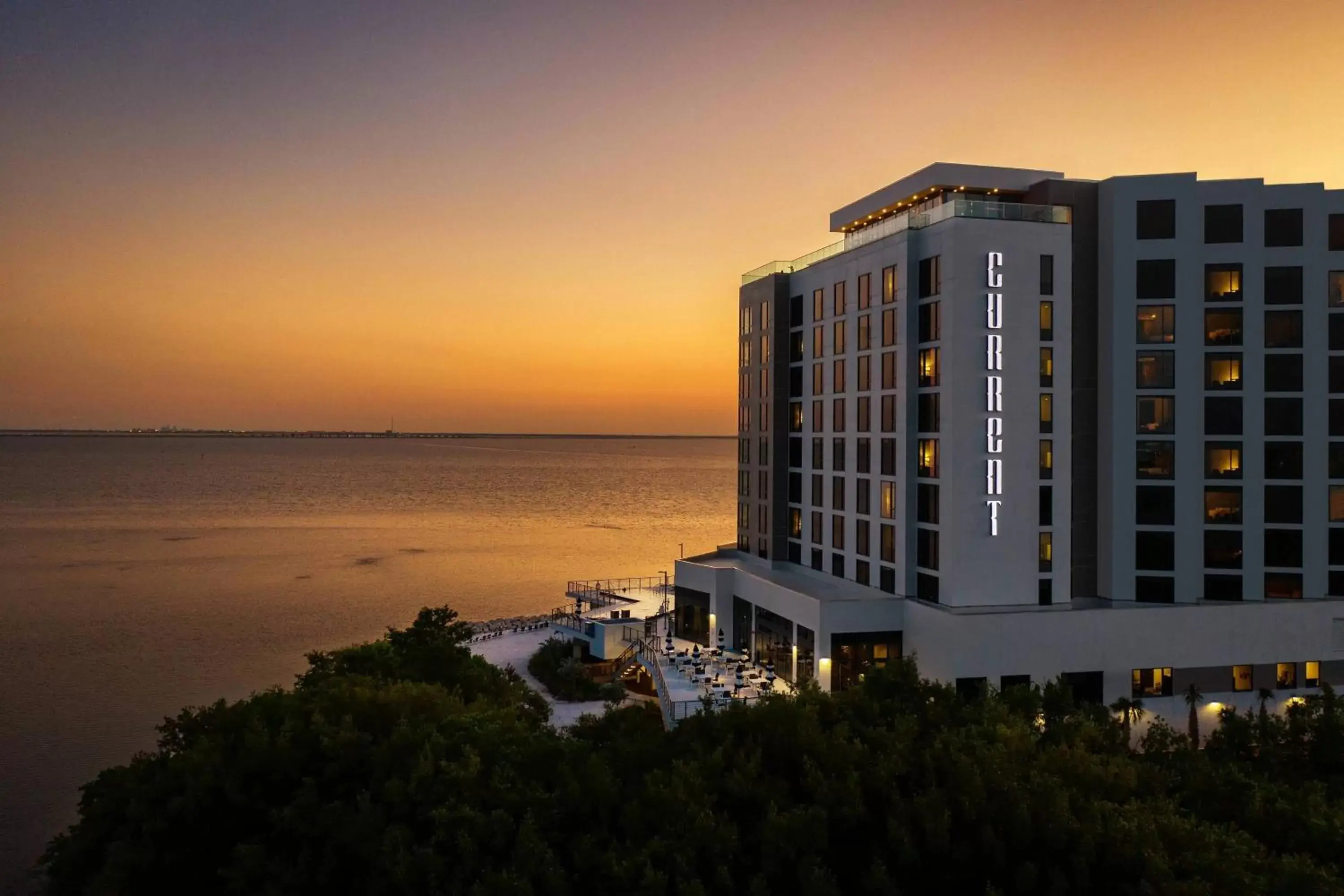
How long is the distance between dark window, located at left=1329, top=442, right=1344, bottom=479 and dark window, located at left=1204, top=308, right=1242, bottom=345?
7294 millimetres

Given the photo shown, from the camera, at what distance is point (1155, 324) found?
4638 centimetres

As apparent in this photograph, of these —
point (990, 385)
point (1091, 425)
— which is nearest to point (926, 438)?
point (990, 385)

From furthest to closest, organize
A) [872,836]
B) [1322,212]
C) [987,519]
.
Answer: [1322,212] → [987,519] → [872,836]

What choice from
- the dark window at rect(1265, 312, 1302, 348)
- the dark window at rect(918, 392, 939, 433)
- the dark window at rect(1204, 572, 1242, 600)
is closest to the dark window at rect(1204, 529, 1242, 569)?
the dark window at rect(1204, 572, 1242, 600)

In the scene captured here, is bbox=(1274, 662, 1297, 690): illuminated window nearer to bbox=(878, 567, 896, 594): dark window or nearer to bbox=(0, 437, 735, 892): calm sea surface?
bbox=(878, 567, 896, 594): dark window

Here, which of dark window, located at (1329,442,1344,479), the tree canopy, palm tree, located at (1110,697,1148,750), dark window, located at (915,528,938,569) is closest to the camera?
the tree canopy

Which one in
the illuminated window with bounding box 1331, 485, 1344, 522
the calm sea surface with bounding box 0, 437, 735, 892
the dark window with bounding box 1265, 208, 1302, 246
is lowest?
the calm sea surface with bounding box 0, 437, 735, 892

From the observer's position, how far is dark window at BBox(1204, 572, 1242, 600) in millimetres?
46062

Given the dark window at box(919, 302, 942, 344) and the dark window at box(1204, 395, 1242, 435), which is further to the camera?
the dark window at box(1204, 395, 1242, 435)

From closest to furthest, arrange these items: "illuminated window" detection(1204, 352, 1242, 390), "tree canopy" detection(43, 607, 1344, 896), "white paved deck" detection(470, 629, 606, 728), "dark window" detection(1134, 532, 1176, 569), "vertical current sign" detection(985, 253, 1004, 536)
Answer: "tree canopy" detection(43, 607, 1344, 896)
"vertical current sign" detection(985, 253, 1004, 536)
"dark window" detection(1134, 532, 1176, 569)
"illuminated window" detection(1204, 352, 1242, 390)
"white paved deck" detection(470, 629, 606, 728)

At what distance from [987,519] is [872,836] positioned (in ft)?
76.0

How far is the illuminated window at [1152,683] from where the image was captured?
4178 centimetres

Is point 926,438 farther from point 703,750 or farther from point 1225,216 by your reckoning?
point 703,750

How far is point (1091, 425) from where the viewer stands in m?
47.2
